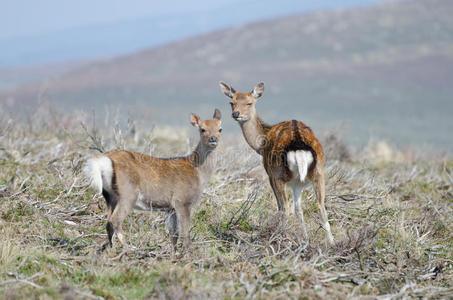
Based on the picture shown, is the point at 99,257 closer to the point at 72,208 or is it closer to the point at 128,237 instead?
the point at 128,237

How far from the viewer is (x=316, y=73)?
222 feet

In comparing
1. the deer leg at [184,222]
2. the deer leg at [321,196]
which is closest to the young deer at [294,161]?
the deer leg at [321,196]

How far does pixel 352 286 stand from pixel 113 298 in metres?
2.29

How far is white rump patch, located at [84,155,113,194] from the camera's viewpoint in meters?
6.04

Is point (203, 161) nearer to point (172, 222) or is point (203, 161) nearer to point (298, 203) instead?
point (172, 222)

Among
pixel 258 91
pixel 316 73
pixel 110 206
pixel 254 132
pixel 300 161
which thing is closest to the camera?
pixel 110 206

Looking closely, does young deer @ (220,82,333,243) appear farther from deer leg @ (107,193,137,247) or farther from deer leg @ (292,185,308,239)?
deer leg @ (107,193,137,247)

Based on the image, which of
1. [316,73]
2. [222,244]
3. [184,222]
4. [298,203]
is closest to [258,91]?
[298,203]

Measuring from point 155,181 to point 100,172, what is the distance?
743mm

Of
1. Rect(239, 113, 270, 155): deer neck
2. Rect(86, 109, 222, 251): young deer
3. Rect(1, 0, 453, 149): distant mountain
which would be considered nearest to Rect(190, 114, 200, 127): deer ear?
Rect(86, 109, 222, 251): young deer

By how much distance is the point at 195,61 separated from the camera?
253 ft

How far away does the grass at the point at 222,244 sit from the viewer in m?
5.76

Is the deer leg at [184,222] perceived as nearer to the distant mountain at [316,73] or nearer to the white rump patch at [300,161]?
the white rump patch at [300,161]

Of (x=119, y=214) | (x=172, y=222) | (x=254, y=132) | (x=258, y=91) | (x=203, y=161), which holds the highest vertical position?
(x=258, y=91)
